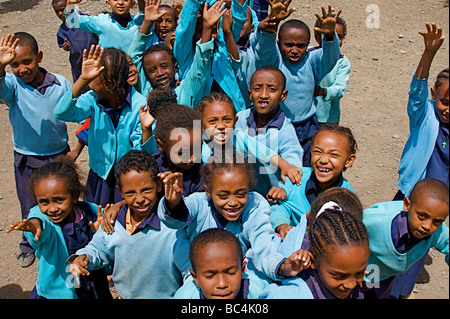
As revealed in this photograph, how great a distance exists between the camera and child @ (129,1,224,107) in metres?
3.14

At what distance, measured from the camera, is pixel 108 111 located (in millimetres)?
2895

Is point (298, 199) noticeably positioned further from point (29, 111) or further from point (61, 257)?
point (29, 111)

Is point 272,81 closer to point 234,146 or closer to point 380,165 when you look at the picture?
point 234,146

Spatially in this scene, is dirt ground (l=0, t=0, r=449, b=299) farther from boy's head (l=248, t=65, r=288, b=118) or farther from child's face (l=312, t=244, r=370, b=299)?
boy's head (l=248, t=65, r=288, b=118)

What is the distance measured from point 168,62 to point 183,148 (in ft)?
3.72

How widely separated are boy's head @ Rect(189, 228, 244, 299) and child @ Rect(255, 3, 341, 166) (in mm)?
1525

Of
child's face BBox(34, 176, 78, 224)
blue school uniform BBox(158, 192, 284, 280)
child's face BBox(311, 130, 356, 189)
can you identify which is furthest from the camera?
child's face BBox(311, 130, 356, 189)

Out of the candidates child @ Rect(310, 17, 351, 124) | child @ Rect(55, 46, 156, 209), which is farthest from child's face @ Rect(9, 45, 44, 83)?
child @ Rect(310, 17, 351, 124)

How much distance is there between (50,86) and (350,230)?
2.33 meters

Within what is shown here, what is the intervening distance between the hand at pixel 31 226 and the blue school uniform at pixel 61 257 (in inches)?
1.2

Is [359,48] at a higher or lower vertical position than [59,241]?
higher

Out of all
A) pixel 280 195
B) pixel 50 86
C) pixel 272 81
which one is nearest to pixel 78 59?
pixel 50 86

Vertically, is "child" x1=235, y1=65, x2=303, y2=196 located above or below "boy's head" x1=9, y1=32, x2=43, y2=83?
below

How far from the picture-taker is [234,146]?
2.88m
